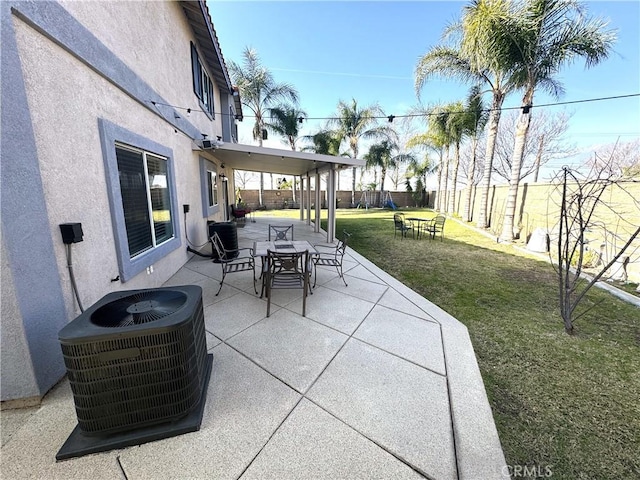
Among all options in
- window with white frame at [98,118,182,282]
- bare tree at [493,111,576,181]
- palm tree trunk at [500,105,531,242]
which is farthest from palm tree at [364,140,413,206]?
window with white frame at [98,118,182,282]

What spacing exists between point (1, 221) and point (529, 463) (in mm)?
3860

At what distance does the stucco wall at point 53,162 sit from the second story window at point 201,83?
3157 mm

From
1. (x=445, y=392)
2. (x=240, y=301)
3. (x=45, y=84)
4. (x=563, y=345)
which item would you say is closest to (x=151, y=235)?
(x=240, y=301)

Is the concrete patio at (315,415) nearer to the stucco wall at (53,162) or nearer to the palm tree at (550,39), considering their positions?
the stucco wall at (53,162)

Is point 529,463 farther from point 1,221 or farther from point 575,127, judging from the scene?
point 575,127

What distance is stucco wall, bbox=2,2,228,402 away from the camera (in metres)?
1.72

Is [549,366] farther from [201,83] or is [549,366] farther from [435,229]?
[201,83]

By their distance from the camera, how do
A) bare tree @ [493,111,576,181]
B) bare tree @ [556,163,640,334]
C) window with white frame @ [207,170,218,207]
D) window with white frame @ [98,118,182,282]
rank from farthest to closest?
bare tree @ [493,111,576,181], window with white frame @ [207,170,218,207], window with white frame @ [98,118,182,282], bare tree @ [556,163,640,334]

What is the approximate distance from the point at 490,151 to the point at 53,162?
44.6 feet

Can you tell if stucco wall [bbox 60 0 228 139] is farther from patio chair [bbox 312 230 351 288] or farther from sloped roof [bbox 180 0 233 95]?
patio chair [bbox 312 230 351 288]

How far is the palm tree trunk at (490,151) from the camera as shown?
10.1 m

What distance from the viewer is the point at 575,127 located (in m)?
19.2

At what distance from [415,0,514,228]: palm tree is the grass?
22.9ft

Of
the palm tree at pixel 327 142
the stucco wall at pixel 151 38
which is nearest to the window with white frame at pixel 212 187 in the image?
the stucco wall at pixel 151 38
